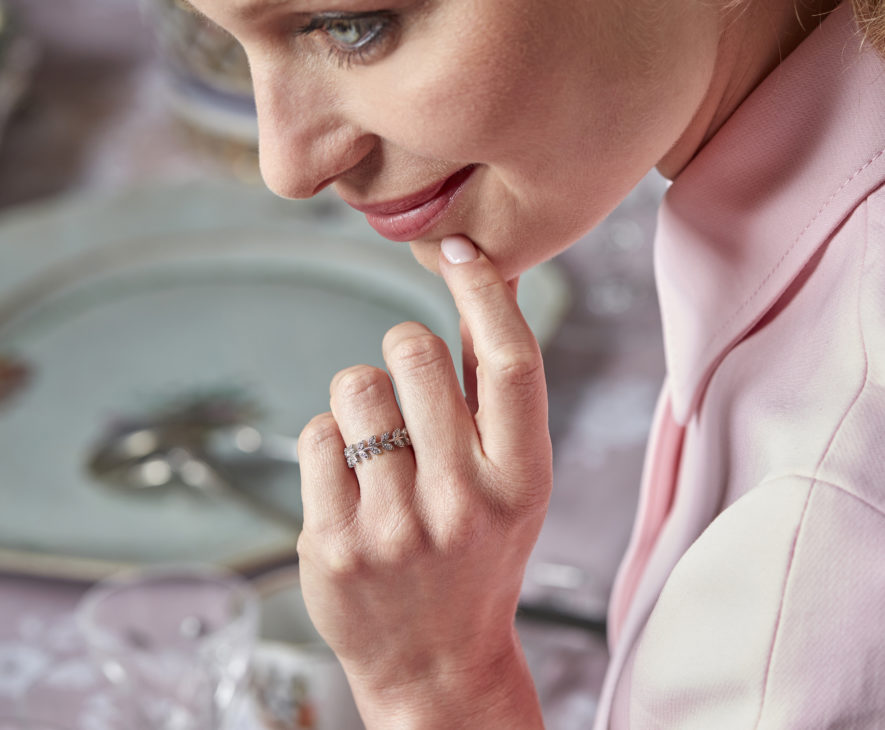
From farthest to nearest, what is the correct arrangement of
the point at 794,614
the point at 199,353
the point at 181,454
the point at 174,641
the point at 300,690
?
1. the point at 199,353
2. the point at 181,454
3. the point at 174,641
4. the point at 300,690
5. the point at 794,614

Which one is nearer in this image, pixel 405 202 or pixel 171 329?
pixel 405 202

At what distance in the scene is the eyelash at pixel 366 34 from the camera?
33cm

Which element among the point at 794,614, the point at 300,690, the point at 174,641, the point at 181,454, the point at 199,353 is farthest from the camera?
the point at 199,353

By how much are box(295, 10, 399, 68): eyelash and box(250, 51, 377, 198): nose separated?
2 cm

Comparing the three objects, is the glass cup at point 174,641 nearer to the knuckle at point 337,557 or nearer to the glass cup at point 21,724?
the glass cup at point 21,724

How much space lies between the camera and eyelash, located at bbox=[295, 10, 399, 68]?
333 mm

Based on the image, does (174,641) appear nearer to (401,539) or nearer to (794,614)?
(401,539)

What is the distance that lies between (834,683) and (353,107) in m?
0.25

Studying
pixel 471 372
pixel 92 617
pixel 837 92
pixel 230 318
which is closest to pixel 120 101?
pixel 230 318

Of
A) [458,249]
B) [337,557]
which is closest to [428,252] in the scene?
[458,249]

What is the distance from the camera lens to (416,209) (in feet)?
1.33

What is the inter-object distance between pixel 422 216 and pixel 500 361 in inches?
2.5

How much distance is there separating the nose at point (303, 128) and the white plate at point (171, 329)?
423mm

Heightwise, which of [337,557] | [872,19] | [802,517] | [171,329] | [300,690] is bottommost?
[171,329]
